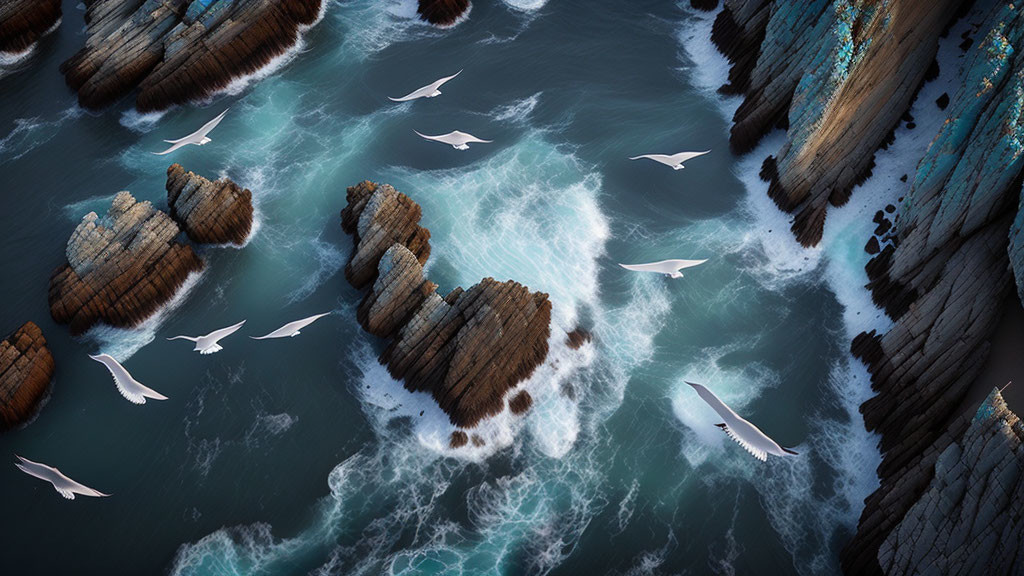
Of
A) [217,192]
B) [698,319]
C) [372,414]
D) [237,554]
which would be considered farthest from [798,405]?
[217,192]

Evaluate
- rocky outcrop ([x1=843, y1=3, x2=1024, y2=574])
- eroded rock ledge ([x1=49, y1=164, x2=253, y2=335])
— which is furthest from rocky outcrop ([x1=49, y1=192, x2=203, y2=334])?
rocky outcrop ([x1=843, y1=3, x2=1024, y2=574])

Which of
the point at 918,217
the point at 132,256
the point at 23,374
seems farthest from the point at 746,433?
the point at 23,374

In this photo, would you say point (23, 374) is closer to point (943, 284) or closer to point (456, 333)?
point (456, 333)

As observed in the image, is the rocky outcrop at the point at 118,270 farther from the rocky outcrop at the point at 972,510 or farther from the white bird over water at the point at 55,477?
the rocky outcrop at the point at 972,510

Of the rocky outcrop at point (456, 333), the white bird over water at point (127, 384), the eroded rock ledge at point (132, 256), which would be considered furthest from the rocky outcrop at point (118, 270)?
the rocky outcrop at point (456, 333)

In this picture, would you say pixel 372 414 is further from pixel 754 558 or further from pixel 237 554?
pixel 754 558
